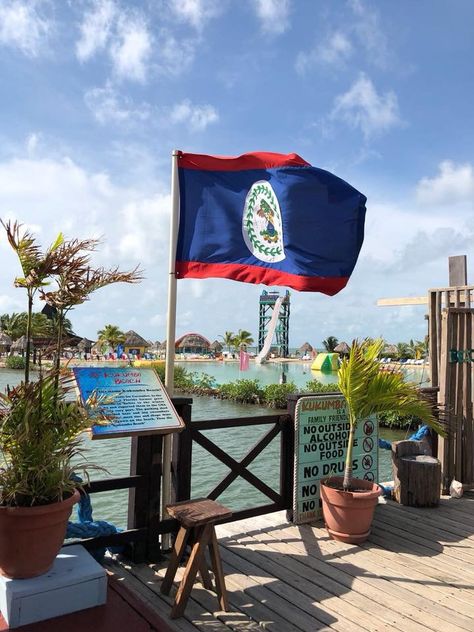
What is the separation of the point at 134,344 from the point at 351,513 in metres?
65.0

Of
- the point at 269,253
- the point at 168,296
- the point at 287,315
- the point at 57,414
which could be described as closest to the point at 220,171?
the point at 269,253

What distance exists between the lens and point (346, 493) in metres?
4.39

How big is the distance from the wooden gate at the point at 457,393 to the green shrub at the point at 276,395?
1690 centimetres

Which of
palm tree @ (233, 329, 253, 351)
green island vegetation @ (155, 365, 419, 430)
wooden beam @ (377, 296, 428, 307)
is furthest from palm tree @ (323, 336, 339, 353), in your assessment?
wooden beam @ (377, 296, 428, 307)

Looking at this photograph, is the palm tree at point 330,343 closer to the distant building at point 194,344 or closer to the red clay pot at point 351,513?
the distant building at point 194,344

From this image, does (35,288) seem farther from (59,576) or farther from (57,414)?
(59,576)

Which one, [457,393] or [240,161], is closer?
[240,161]

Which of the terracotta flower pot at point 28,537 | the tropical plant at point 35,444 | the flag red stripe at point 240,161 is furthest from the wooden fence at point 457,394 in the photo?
the terracotta flower pot at point 28,537

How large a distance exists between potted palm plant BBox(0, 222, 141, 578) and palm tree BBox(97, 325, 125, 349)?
209 ft

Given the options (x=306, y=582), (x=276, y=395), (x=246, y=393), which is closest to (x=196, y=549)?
(x=306, y=582)

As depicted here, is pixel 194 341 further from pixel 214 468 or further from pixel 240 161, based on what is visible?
pixel 240 161

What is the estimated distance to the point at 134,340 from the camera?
68.1m

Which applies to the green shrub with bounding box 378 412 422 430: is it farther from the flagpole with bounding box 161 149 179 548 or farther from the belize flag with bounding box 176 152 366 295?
the flagpole with bounding box 161 149 179 548

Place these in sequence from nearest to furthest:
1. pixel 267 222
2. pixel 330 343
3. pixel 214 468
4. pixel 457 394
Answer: pixel 267 222 → pixel 457 394 → pixel 214 468 → pixel 330 343
